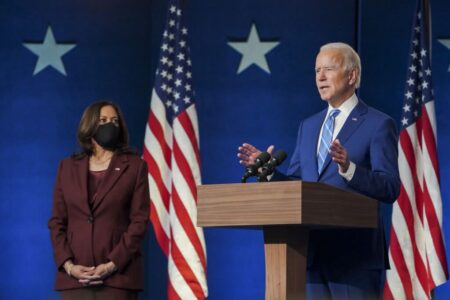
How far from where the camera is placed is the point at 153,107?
6.31 meters

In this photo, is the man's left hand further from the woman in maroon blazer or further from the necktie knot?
the woman in maroon blazer

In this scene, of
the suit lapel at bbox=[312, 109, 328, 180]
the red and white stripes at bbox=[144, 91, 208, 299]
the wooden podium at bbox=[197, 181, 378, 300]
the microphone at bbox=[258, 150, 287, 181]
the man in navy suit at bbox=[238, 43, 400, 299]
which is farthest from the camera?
the red and white stripes at bbox=[144, 91, 208, 299]

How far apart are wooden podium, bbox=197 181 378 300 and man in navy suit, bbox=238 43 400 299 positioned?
211mm

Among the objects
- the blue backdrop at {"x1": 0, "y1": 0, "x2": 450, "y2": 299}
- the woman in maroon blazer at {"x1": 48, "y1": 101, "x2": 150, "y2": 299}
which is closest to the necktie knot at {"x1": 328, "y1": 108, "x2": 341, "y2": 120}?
the woman in maroon blazer at {"x1": 48, "y1": 101, "x2": 150, "y2": 299}

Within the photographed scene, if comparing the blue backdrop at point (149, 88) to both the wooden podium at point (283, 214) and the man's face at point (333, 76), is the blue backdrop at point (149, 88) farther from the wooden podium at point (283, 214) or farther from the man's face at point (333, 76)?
the wooden podium at point (283, 214)

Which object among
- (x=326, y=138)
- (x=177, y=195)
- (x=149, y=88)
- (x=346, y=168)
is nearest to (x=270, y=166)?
(x=346, y=168)

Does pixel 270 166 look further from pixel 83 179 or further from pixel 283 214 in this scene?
pixel 83 179

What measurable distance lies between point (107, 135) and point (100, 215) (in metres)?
0.40

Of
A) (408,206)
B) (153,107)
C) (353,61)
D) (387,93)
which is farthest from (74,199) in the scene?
(387,93)

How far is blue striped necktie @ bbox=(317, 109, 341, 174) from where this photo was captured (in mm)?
3203

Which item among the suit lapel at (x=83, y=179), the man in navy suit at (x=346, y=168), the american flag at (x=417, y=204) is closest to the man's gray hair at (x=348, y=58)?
the man in navy suit at (x=346, y=168)

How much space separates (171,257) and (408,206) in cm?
163

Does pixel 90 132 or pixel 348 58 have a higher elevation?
pixel 348 58

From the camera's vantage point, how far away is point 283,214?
8.36 feet
